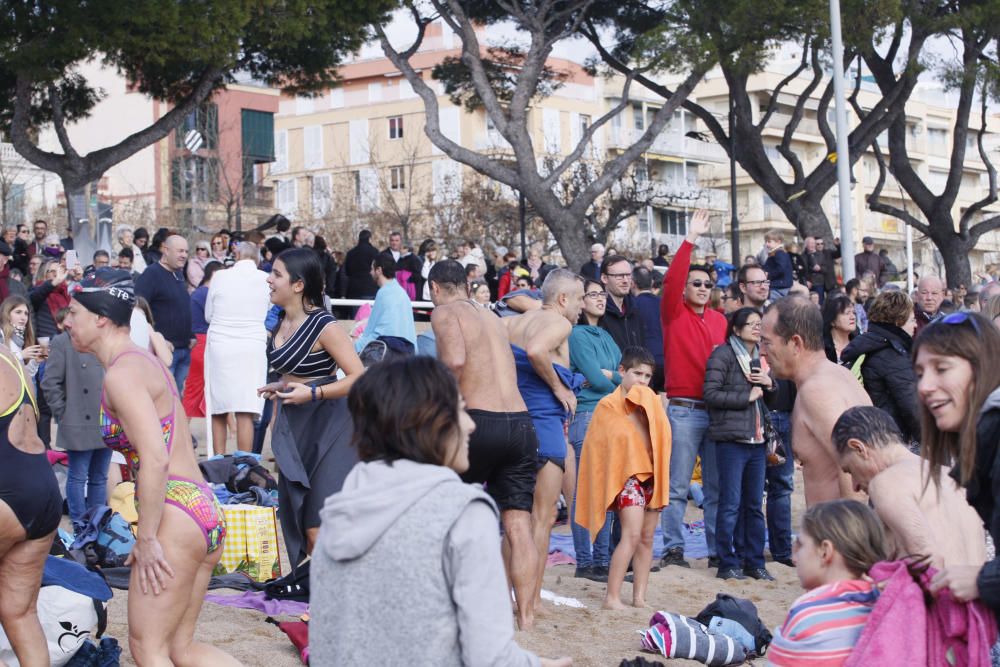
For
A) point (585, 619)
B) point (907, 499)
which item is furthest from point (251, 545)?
point (907, 499)

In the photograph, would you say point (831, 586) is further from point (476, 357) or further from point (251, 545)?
point (251, 545)

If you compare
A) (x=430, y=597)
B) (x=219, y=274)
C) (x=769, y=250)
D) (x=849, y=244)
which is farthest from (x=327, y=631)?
(x=849, y=244)

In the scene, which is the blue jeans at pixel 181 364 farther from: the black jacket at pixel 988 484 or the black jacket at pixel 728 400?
the black jacket at pixel 988 484

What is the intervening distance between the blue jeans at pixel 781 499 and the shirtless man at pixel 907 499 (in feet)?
16.3

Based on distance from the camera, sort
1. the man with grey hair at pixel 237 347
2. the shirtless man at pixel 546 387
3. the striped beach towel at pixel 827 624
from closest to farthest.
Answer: the striped beach towel at pixel 827 624 < the shirtless man at pixel 546 387 < the man with grey hair at pixel 237 347

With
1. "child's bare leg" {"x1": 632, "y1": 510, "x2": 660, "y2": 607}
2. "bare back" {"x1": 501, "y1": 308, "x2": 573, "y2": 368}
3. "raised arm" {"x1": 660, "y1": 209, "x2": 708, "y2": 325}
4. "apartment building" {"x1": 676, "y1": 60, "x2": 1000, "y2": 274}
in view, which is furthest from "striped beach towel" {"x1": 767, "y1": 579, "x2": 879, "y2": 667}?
"apartment building" {"x1": 676, "y1": 60, "x2": 1000, "y2": 274}

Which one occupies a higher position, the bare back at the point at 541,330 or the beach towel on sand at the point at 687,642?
the bare back at the point at 541,330

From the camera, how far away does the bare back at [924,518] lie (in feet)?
13.2

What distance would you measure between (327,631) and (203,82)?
18315 mm

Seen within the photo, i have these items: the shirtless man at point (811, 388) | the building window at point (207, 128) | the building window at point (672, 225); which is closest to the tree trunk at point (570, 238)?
the shirtless man at point (811, 388)

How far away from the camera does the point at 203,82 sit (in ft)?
66.3

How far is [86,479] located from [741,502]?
4.65 metres

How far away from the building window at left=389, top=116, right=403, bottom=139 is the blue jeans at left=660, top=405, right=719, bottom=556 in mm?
58021

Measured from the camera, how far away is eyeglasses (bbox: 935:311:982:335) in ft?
11.1
